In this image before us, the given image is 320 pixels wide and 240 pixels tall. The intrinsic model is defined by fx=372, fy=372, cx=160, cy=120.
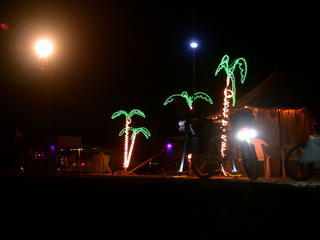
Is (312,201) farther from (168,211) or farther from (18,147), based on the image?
(18,147)

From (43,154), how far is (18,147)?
36.8 feet

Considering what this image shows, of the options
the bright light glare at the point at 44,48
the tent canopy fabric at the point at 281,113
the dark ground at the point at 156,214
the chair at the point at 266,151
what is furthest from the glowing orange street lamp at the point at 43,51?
the dark ground at the point at 156,214

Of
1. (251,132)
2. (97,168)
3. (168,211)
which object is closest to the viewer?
(168,211)

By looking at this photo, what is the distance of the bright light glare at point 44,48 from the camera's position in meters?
14.9

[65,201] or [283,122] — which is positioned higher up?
[283,122]

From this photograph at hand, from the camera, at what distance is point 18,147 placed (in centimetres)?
3070

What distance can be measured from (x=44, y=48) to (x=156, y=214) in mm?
13326

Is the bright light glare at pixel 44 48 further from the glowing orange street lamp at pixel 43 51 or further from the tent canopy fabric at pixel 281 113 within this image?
the tent canopy fabric at pixel 281 113

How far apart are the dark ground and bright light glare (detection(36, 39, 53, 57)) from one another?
37.2 feet

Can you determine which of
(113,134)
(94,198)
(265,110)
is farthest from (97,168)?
(94,198)

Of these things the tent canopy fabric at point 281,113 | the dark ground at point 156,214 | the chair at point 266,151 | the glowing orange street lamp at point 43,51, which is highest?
the glowing orange street lamp at point 43,51

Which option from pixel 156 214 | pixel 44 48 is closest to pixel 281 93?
pixel 44 48

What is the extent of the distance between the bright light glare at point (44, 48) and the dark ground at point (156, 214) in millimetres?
11324

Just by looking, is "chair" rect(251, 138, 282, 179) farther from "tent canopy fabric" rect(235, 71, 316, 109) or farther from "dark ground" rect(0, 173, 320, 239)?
"dark ground" rect(0, 173, 320, 239)
